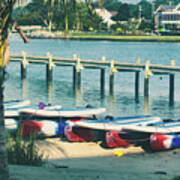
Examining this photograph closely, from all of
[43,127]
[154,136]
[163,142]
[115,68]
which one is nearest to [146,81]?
[115,68]

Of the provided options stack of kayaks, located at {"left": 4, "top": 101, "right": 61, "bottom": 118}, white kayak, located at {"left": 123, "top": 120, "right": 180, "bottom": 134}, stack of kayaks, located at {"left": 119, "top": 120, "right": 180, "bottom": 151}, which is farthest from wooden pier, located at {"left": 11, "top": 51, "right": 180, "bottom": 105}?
stack of kayaks, located at {"left": 119, "top": 120, "right": 180, "bottom": 151}

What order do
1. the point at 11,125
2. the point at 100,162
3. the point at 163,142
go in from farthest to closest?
the point at 11,125
the point at 163,142
the point at 100,162

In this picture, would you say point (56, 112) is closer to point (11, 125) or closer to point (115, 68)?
point (11, 125)

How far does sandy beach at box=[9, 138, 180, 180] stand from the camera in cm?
1403

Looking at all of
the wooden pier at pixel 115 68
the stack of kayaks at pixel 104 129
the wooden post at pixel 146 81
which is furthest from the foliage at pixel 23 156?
the wooden post at pixel 146 81

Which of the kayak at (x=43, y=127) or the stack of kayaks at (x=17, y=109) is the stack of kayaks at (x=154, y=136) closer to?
the kayak at (x=43, y=127)

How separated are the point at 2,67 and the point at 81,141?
38.3 ft

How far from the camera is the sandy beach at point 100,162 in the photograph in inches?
552

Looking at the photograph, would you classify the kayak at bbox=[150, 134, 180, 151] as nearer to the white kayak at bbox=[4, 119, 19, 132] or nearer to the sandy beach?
the sandy beach

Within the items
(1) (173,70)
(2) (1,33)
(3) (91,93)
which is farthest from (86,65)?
(2) (1,33)

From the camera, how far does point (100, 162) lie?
1956cm

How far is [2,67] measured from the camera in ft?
36.6

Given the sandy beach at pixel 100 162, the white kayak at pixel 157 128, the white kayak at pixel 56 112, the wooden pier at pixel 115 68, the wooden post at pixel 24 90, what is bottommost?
the wooden post at pixel 24 90

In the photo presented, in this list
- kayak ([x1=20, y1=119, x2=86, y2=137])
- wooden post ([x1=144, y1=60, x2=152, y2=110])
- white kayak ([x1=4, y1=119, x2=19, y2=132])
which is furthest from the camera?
wooden post ([x1=144, y1=60, x2=152, y2=110])
